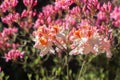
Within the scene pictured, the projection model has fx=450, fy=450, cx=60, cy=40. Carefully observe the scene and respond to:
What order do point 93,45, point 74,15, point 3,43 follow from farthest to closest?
point 3,43
point 74,15
point 93,45

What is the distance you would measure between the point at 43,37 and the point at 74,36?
0.18 meters

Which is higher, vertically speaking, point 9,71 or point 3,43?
point 3,43

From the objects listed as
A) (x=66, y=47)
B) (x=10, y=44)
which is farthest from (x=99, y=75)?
(x=66, y=47)

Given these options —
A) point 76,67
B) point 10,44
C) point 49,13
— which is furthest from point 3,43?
point 76,67

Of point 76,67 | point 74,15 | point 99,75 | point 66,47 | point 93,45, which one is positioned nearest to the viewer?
point 93,45

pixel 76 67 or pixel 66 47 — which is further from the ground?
pixel 66 47

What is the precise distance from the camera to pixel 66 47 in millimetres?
2691

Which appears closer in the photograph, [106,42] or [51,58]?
[106,42]

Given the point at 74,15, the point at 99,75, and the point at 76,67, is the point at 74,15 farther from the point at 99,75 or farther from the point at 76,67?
the point at 76,67

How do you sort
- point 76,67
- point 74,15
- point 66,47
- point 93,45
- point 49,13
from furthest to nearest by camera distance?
1. point 76,67
2. point 49,13
3. point 74,15
4. point 66,47
5. point 93,45

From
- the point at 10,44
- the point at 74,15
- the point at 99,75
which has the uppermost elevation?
the point at 74,15

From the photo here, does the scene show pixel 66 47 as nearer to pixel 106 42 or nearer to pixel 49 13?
pixel 106 42

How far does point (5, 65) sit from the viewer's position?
4.86 meters

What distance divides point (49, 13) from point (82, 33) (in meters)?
1.05
